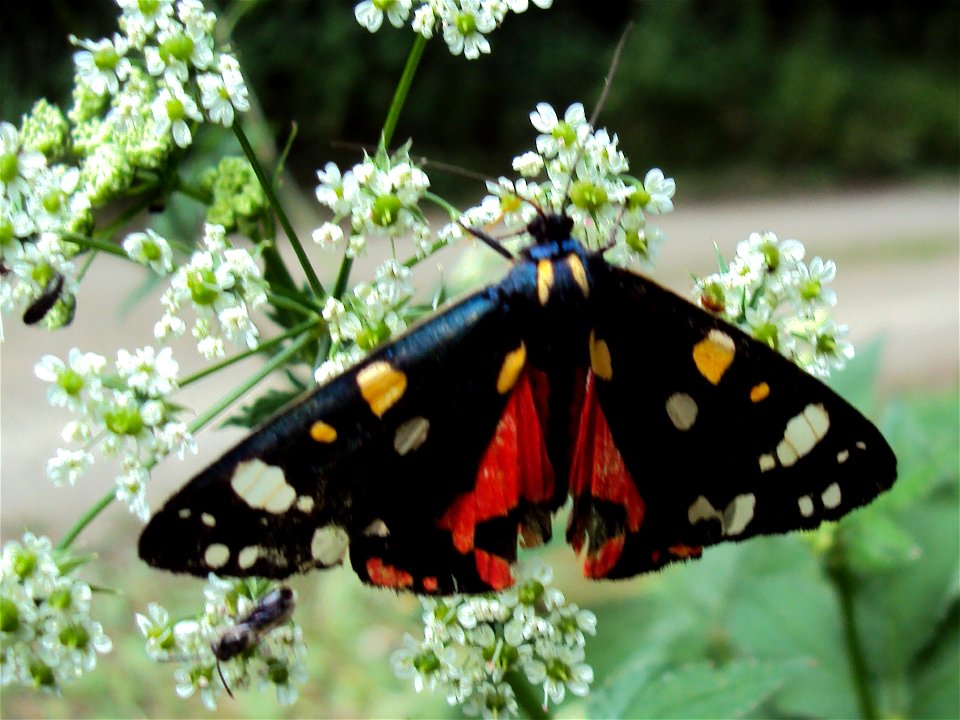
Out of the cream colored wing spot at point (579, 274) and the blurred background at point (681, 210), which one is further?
the blurred background at point (681, 210)

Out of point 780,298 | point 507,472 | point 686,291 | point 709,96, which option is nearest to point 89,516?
point 507,472

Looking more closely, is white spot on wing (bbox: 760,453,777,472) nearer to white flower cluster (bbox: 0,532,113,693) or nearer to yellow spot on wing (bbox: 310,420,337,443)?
yellow spot on wing (bbox: 310,420,337,443)

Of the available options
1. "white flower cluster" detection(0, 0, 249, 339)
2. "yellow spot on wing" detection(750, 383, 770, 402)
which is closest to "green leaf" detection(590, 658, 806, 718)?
"yellow spot on wing" detection(750, 383, 770, 402)

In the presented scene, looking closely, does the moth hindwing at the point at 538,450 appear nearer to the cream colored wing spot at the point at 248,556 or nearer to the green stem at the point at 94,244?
the cream colored wing spot at the point at 248,556

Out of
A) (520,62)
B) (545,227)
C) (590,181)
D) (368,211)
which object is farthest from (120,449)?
(520,62)

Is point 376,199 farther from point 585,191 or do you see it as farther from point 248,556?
point 248,556

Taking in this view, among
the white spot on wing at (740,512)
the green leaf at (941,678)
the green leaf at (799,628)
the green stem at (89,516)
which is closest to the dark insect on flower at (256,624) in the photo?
the green stem at (89,516)

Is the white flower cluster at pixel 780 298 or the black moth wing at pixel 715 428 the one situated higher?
the white flower cluster at pixel 780 298

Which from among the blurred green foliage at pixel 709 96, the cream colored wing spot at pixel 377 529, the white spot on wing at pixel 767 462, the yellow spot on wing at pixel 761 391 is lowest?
the cream colored wing spot at pixel 377 529
